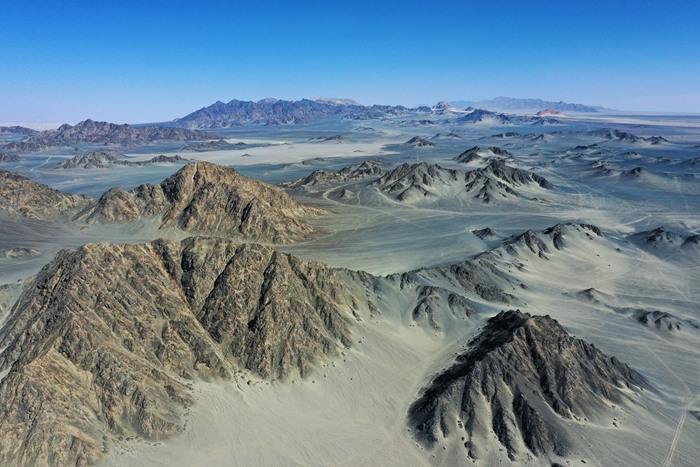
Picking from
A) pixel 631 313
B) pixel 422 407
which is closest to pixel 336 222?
pixel 631 313

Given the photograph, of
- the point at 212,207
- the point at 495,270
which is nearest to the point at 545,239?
the point at 495,270

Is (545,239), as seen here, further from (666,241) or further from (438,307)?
(438,307)

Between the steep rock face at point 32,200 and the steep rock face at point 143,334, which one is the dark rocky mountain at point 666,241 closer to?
the steep rock face at point 143,334

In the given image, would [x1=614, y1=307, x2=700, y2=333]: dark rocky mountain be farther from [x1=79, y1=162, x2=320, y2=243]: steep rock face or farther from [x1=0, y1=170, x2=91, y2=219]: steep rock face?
[x1=0, y1=170, x2=91, y2=219]: steep rock face

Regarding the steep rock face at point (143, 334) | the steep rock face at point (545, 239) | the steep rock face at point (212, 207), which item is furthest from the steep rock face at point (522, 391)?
the steep rock face at point (212, 207)

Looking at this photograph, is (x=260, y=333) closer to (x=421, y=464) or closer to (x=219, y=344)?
(x=219, y=344)

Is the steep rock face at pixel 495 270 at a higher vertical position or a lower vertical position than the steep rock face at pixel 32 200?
lower
